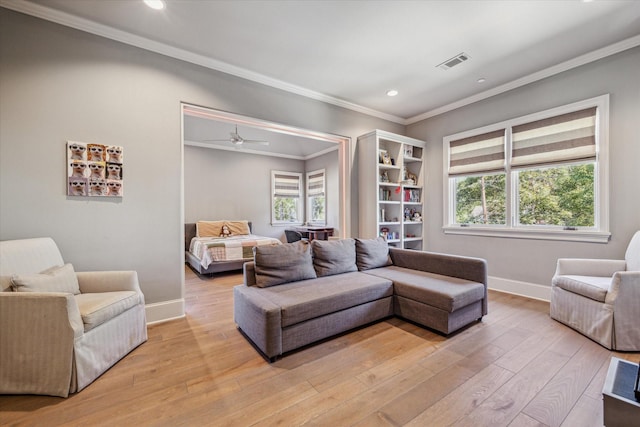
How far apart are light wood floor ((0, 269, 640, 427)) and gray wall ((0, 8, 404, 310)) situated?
94cm

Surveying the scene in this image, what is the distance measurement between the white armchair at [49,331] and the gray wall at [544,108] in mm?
4544

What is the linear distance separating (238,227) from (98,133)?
13.3 ft

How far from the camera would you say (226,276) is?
196 inches

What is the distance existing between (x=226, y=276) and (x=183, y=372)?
312 cm

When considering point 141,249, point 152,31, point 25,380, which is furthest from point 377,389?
point 152,31

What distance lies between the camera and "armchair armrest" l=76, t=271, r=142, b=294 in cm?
232

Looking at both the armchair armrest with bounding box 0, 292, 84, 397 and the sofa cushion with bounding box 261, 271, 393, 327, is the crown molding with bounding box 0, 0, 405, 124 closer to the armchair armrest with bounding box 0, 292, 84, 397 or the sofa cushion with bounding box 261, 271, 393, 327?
the armchair armrest with bounding box 0, 292, 84, 397

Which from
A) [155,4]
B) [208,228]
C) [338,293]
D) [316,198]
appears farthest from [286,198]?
[155,4]

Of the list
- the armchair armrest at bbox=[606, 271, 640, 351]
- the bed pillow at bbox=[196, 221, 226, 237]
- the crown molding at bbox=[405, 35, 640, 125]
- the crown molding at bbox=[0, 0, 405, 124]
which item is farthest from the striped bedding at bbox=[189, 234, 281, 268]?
the armchair armrest at bbox=[606, 271, 640, 351]

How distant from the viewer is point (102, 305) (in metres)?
1.97

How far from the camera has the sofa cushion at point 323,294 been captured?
2191mm

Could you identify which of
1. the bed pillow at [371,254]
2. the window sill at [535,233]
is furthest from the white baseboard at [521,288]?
the bed pillow at [371,254]

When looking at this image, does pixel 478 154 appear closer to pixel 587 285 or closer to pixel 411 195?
pixel 411 195

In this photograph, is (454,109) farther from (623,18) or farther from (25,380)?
(25,380)
